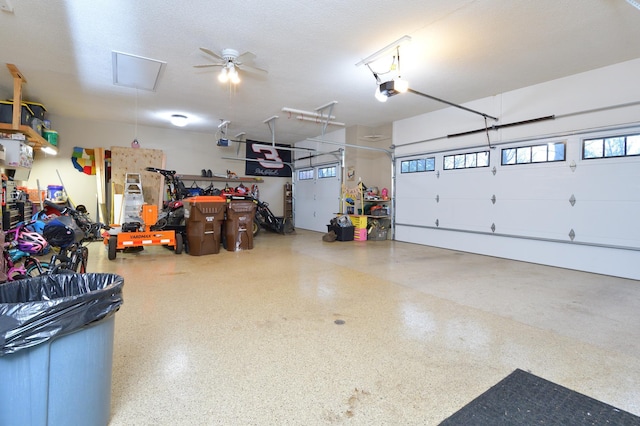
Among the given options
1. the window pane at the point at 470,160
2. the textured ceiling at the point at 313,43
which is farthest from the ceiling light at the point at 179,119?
the window pane at the point at 470,160

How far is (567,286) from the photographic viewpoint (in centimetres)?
386

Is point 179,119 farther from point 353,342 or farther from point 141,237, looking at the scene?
point 353,342

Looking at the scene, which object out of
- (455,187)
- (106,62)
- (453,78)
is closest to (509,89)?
(453,78)

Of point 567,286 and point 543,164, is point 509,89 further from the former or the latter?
point 567,286

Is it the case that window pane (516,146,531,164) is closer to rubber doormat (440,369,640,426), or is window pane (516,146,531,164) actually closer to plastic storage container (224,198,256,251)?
rubber doormat (440,369,640,426)

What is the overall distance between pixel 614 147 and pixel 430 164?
310cm

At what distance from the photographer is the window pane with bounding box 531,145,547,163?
5.15m

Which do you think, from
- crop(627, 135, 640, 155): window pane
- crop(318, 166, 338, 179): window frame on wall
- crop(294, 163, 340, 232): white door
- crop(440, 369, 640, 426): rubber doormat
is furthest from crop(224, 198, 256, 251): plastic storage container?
crop(627, 135, 640, 155): window pane

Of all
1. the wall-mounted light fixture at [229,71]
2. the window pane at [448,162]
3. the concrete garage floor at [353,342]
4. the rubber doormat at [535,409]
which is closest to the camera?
the rubber doormat at [535,409]

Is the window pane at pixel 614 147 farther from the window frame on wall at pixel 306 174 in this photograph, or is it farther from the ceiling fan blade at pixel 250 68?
the window frame on wall at pixel 306 174

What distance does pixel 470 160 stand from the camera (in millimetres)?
6219

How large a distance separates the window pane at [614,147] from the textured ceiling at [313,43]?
3.65 feet

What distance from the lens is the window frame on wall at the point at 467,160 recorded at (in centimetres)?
598

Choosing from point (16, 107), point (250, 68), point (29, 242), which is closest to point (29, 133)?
point (16, 107)
